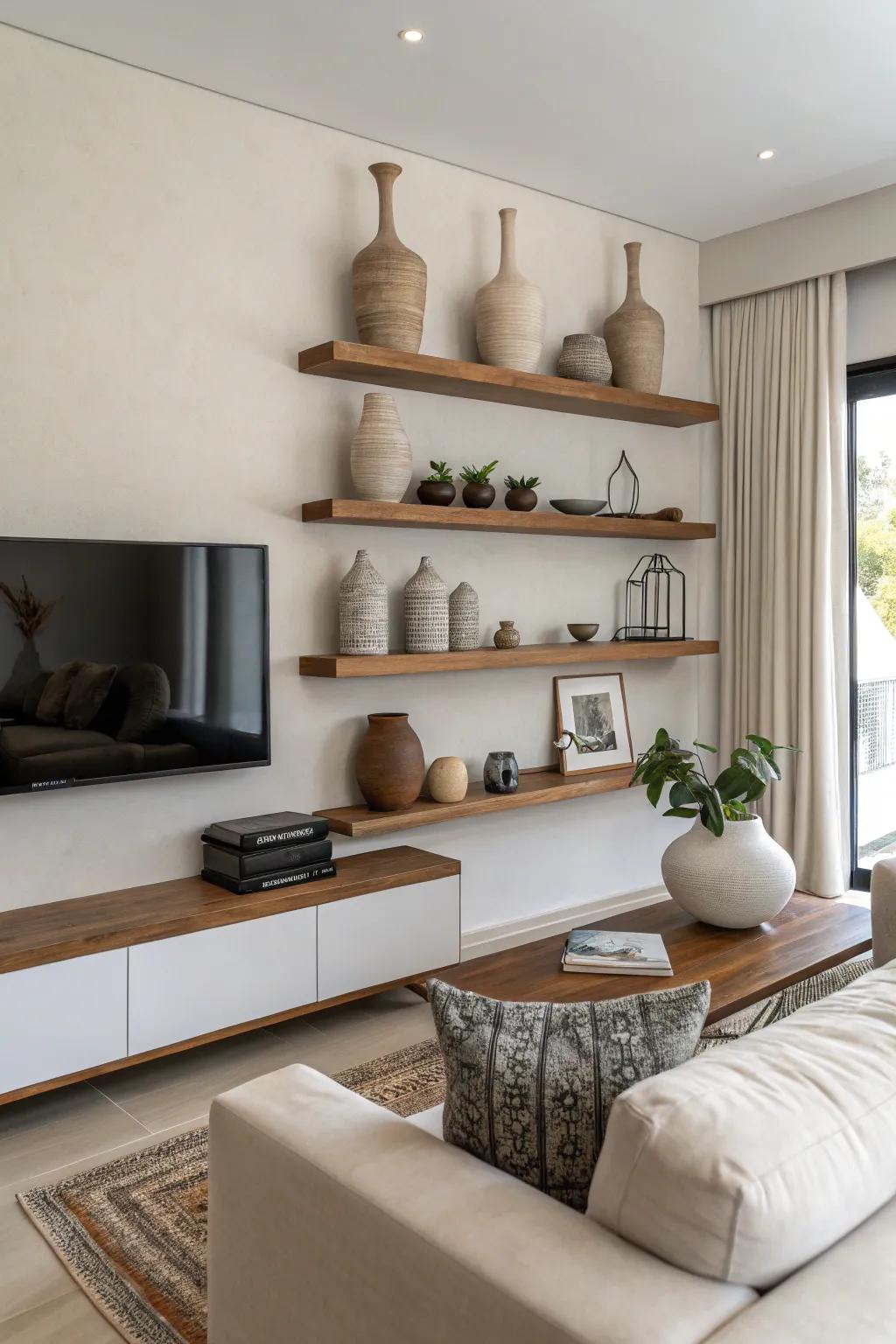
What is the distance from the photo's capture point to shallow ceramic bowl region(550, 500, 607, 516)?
3985mm

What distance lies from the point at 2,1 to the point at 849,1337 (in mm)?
3226

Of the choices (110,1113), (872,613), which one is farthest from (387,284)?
(110,1113)

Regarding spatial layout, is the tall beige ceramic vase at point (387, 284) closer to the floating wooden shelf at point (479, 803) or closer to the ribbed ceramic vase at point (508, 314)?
the ribbed ceramic vase at point (508, 314)

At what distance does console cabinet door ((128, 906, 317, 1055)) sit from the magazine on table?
0.82 meters

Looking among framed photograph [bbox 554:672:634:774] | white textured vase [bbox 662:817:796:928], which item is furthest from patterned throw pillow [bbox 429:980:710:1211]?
framed photograph [bbox 554:672:634:774]

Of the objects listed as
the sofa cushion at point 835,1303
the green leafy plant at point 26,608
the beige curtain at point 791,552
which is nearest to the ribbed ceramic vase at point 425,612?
the green leafy plant at point 26,608

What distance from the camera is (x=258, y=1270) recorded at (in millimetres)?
1401

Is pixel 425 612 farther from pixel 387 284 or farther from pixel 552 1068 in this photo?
pixel 552 1068

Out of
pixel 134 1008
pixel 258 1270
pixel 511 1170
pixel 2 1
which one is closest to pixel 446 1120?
pixel 511 1170

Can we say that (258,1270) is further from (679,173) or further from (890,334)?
(890,334)

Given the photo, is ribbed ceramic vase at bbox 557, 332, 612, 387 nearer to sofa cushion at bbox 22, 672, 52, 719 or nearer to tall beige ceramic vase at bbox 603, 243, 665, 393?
tall beige ceramic vase at bbox 603, 243, 665, 393

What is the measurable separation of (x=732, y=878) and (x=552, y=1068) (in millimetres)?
1687

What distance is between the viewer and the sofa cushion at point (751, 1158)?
1.01m

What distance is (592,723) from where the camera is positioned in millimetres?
4312
